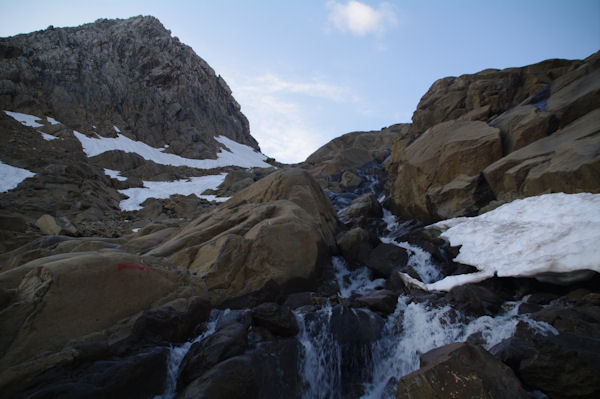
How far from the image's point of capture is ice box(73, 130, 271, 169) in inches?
1476

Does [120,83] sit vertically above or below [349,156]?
above

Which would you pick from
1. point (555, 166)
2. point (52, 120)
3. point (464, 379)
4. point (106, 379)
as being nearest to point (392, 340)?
point (464, 379)

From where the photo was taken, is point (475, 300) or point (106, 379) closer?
point (106, 379)

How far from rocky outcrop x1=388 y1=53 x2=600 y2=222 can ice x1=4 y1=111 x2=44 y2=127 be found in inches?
1584

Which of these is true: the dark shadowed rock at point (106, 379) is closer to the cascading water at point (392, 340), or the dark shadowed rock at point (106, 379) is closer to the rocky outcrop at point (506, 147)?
the cascading water at point (392, 340)

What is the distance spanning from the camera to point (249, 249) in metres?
8.52

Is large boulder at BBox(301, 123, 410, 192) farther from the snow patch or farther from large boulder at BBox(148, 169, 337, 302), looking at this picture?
the snow patch

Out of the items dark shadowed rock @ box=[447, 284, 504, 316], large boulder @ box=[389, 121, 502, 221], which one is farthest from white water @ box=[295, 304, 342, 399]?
large boulder @ box=[389, 121, 502, 221]

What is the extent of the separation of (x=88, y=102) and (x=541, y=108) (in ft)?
176

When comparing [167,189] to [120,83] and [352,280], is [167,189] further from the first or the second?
[120,83]

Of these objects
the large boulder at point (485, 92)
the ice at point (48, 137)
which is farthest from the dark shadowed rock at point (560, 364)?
the ice at point (48, 137)

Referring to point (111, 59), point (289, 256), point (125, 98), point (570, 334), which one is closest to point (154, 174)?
point (125, 98)

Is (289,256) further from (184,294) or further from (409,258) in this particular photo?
(409,258)

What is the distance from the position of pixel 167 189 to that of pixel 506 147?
3112cm
